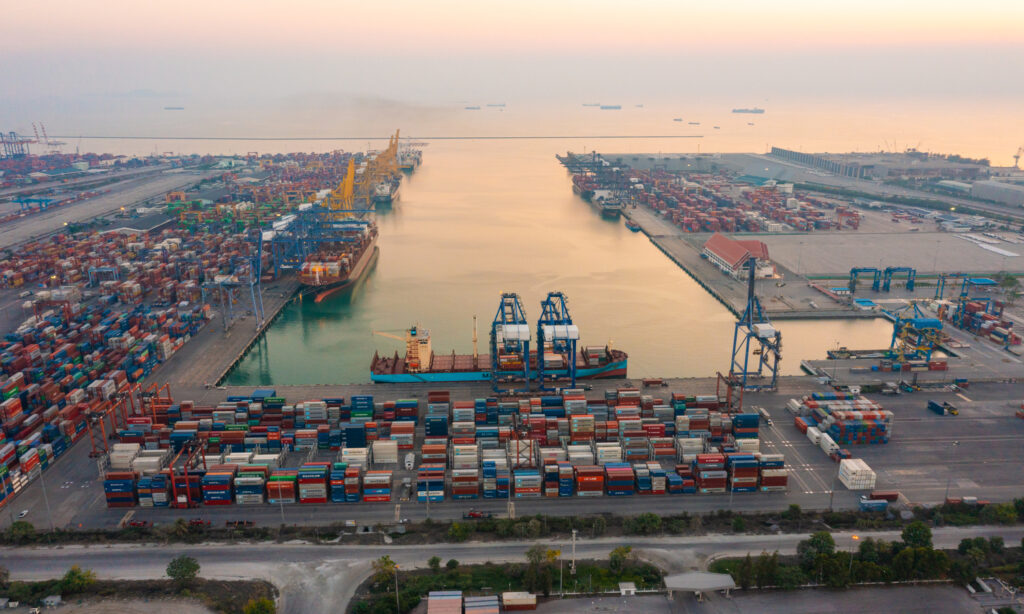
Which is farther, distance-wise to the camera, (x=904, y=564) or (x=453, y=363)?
(x=453, y=363)

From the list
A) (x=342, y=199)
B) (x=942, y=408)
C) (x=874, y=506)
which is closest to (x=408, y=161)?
(x=342, y=199)

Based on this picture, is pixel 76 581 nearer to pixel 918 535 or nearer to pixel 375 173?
pixel 918 535

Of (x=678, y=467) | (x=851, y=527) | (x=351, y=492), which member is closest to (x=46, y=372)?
(x=351, y=492)

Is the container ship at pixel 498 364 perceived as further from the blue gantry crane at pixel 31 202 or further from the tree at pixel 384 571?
the blue gantry crane at pixel 31 202

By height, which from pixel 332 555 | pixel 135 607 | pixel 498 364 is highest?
pixel 498 364

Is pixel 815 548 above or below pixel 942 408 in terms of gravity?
below

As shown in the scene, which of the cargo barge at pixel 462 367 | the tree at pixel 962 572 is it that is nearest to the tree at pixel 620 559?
the tree at pixel 962 572

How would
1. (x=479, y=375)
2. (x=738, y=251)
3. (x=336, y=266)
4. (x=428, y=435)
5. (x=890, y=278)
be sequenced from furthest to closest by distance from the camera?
(x=738, y=251)
(x=336, y=266)
(x=890, y=278)
(x=479, y=375)
(x=428, y=435)

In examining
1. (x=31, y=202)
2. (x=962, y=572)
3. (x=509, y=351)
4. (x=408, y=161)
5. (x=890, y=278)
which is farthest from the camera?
(x=408, y=161)
